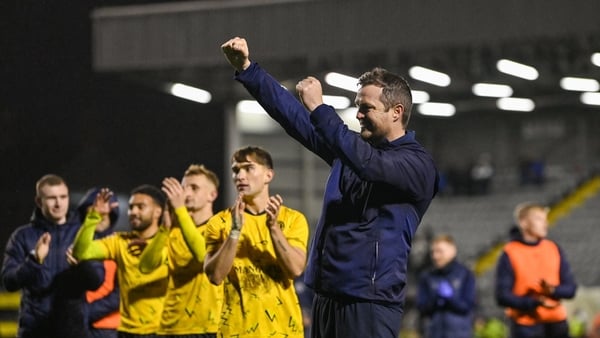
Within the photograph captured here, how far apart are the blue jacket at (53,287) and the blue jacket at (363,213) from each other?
345 centimetres

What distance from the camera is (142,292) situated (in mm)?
8195

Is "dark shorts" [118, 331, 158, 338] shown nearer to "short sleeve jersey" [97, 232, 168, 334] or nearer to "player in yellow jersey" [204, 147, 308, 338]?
"short sleeve jersey" [97, 232, 168, 334]

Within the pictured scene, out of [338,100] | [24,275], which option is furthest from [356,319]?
[338,100]

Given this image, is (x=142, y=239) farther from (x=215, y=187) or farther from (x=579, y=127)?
(x=579, y=127)

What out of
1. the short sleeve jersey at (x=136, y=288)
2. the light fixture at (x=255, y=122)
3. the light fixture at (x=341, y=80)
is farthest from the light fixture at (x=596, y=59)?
the short sleeve jersey at (x=136, y=288)

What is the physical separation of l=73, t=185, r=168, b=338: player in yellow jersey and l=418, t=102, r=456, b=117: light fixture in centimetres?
2862

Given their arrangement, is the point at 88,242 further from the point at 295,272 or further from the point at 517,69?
the point at 517,69

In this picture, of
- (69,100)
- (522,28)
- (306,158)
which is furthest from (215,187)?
(306,158)

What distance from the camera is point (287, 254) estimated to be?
6477mm

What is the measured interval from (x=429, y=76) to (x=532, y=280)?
65.0ft

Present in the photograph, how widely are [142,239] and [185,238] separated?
45.2 inches

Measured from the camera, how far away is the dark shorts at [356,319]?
5.55m

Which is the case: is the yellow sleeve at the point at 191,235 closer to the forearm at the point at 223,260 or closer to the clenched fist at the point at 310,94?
the forearm at the point at 223,260

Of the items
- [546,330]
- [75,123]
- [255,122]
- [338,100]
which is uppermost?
[338,100]
